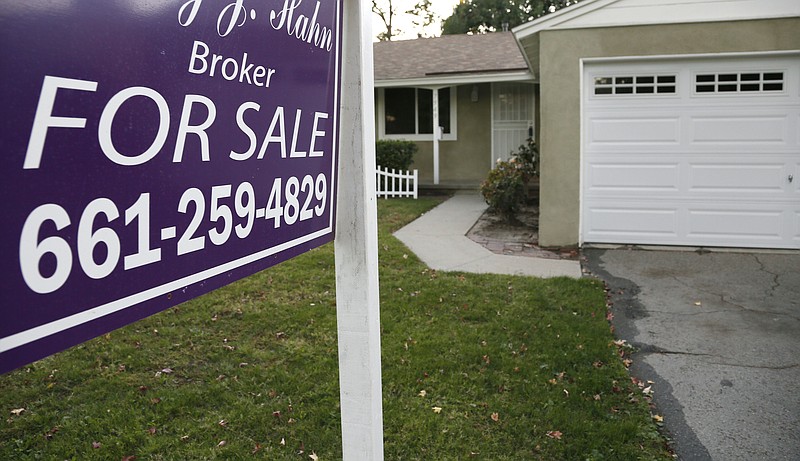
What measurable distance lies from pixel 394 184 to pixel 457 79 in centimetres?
301

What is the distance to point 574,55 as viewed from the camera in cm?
857

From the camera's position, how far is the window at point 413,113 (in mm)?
17219

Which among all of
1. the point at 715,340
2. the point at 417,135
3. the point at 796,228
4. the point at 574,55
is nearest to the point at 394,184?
the point at 417,135

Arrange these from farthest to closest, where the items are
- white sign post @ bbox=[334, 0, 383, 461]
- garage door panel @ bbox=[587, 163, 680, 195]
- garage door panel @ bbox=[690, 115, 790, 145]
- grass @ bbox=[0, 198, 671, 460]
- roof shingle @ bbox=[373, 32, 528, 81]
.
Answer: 1. roof shingle @ bbox=[373, 32, 528, 81]
2. garage door panel @ bbox=[587, 163, 680, 195]
3. garage door panel @ bbox=[690, 115, 790, 145]
4. grass @ bbox=[0, 198, 671, 460]
5. white sign post @ bbox=[334, 0, 383, 461]

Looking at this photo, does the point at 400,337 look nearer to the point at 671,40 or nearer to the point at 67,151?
the point at 67,151

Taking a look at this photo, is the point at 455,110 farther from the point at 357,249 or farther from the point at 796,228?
the point at 357,249

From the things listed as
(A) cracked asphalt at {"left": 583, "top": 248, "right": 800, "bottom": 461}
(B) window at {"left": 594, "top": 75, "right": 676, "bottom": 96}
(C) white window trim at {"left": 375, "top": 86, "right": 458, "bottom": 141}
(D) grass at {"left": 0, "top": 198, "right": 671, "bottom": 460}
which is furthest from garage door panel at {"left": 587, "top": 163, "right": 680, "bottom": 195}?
(C) white window trim at {"left": 375, "top": 86, "right": 458, "bottom": 141}

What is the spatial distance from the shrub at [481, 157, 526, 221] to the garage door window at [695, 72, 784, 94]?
10.4 feet

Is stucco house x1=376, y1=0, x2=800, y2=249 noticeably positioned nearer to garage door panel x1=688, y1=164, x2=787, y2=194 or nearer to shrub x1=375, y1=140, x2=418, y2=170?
garage door panel x1=688, y1=164, x2=787, y2=194

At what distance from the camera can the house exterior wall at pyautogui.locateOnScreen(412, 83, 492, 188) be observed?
16.8 metres

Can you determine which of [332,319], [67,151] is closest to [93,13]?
[67,151]

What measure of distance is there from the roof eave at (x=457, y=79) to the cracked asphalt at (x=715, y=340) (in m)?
6.93

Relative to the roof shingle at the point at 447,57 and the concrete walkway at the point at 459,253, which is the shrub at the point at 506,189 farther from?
the roof shingle at the point at 447,57

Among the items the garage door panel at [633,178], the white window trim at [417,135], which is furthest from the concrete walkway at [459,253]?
the white window trim at [417,135]
